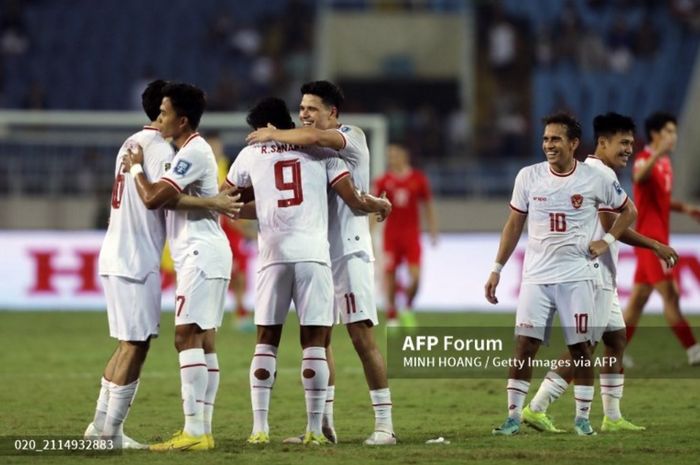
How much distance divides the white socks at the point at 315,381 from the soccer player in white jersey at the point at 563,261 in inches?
50.1

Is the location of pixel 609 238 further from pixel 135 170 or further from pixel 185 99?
pixel 135 170

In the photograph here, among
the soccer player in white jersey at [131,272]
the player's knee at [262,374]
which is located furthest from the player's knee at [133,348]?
the player's knee at [262,374]

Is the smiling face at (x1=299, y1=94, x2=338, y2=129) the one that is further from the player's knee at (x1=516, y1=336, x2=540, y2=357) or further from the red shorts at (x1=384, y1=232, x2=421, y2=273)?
the red shorts at (x1=384, y1=232, x2=421, y2=273)

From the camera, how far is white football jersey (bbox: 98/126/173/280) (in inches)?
309

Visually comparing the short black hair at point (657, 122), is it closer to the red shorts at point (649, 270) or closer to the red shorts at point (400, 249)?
the red shorts at point (649, 270)

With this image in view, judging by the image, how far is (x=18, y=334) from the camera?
16.3 m

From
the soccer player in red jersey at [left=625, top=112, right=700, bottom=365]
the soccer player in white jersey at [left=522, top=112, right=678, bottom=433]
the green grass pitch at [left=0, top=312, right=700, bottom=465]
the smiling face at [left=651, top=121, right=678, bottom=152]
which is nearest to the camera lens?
the green grass pitch at [left=0, top=312, right=700, bottom=465]

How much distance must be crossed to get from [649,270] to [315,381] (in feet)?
18.1

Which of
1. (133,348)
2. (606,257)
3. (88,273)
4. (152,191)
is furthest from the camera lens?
(88,273)

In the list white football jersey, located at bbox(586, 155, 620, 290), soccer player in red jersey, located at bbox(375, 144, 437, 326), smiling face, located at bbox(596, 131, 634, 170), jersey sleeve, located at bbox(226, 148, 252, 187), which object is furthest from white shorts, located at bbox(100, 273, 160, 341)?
soccer player in red jersey, located at bbox(375, 144, 437, 326)

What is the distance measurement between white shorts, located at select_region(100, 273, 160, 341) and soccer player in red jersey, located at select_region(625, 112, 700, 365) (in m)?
5.45

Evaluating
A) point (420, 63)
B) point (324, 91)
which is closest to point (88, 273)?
point (324, 91)

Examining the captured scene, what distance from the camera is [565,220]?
342 inches

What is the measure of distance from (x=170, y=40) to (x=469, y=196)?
862cm
